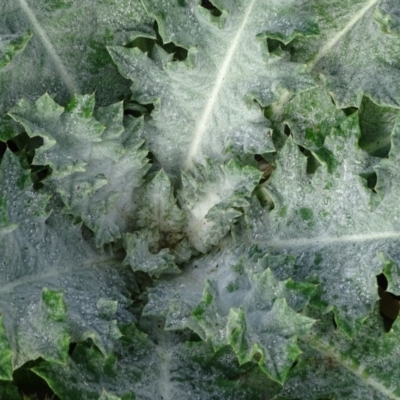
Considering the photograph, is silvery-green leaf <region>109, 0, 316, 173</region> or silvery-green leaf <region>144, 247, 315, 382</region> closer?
silvery-green leaf <region>144, 247, 315, 382</region>

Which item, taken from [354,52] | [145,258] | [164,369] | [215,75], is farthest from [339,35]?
[164,369]

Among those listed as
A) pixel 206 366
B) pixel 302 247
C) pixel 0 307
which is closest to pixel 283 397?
pixel 206 366

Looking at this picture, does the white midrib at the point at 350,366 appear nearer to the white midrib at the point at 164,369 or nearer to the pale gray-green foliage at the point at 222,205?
the pale gray-green foliage at the point at 222,205

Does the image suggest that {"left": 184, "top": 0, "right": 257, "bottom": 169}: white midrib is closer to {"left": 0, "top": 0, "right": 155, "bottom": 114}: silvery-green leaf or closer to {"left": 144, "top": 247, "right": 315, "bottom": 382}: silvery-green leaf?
{"left": 0, "top": 0, "right": 155, "bottom": 114}: silvery-green leaf

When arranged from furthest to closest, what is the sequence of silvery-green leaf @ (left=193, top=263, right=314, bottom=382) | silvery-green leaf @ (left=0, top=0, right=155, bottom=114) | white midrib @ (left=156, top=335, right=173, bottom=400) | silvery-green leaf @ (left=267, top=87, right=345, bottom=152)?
silvery-green leaf @ (left=267, top=87, right=345, bottom=152) < silvery-green leaf @ (left=0, top=0, right=155, bottom=114) < white midrib @ (left=156, top=335, right=173, bottom=400) < silvery-green leaf @ (left=193, top=263, right=314, bottom=382)

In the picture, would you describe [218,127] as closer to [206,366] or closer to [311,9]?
[311,9]

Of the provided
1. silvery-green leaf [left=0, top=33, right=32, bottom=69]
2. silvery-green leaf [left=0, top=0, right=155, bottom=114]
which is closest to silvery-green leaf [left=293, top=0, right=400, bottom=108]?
silvery-green leaf [left=0, top=0, right=155, bottom=114]

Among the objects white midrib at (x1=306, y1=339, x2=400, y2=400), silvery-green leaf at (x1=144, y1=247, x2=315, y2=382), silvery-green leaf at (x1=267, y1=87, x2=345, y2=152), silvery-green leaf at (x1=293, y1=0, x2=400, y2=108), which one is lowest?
white midrib at (x1=306, y1=339, x2=400, y2=400)
